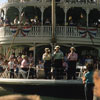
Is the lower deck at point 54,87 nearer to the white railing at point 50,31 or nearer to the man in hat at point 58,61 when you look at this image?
the man in hat at point 58,61

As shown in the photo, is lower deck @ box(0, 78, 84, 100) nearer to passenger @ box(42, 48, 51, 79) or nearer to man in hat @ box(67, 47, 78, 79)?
man in hat @ box(67, 47, 78, 79)

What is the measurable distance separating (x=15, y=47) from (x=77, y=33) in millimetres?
5532

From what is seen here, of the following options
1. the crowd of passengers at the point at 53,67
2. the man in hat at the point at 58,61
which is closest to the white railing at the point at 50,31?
the crowd of passengers at the point at 53,67

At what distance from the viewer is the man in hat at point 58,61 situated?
452 inches

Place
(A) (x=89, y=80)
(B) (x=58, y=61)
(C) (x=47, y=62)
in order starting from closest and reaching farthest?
1. (A) (x=89, y=80)
2. (B) (x=58, y=61)
3. (C) (x=47, y=62)

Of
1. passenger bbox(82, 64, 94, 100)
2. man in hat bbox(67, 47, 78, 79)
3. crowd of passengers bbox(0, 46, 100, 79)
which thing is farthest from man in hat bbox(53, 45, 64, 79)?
passenger bbox(82, 64, 94, 100)

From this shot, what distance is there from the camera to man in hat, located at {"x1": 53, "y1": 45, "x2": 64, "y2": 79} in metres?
11.5

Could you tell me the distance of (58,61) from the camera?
11.7m

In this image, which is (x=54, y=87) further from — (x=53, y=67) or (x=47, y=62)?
(x=47, y=62)

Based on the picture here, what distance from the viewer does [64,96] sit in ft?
40.9

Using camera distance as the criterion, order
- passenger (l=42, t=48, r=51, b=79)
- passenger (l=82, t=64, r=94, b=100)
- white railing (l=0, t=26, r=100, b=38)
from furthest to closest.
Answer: white railing (l=0, t=26, r=100, b=38), passenger (l=42, t=48, r=51, b=79), passenger (l=82, t=64, r=94, b=100)

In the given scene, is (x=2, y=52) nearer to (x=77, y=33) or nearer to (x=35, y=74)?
(x=77, y=33)

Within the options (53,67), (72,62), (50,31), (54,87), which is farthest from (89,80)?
(50,31)

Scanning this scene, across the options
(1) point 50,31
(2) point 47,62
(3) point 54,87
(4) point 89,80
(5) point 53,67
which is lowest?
(3) point 54,87
